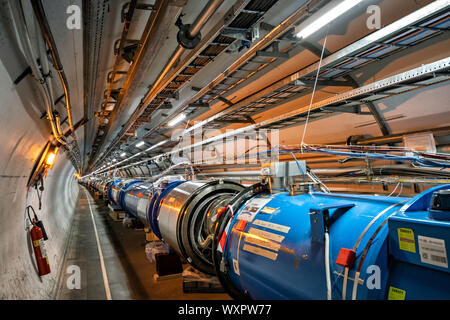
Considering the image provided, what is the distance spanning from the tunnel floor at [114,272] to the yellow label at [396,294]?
268 cm

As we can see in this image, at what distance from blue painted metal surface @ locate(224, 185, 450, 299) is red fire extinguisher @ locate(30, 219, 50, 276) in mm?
2784

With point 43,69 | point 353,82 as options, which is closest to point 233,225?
point 43,69

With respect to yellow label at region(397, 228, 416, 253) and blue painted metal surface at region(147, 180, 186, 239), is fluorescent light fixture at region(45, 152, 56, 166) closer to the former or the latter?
blue painted metal surface at region(147, 180, 186, 239)

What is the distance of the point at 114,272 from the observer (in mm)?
4953

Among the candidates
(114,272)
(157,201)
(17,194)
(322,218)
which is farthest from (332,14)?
(114,272)

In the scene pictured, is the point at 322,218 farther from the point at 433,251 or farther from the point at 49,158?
the point at 49,158

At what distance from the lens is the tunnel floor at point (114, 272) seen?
3.99 m

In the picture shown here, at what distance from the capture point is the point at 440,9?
1.96m

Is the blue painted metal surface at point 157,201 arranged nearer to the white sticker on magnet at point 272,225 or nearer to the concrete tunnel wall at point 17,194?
the concrete tunnel wall at point 17,194

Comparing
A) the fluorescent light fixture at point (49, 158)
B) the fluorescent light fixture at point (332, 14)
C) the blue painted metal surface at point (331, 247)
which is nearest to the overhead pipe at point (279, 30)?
the fluorescent light fixture at point (332, 14)

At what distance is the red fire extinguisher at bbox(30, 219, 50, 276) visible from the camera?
378 centimetres

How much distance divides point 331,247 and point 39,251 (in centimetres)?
383

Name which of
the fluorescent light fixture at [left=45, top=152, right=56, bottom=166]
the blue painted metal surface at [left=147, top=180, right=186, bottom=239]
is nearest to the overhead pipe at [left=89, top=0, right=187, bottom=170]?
the blue painted metal surface at [left=147, top=180, right=186, bottom=239]
